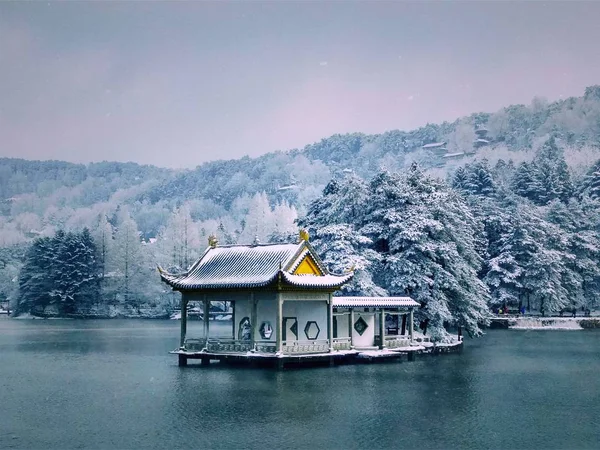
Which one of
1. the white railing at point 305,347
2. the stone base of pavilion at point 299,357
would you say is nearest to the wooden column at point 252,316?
the stone base of pavilion at point 299,357

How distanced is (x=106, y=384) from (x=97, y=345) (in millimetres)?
25172

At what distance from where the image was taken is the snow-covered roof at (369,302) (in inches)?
1783

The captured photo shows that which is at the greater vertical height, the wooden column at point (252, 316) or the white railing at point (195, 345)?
the wooden column at point (252, 316)

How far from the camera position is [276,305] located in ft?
141

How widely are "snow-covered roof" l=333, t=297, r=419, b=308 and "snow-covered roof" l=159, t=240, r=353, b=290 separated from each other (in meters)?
1.87

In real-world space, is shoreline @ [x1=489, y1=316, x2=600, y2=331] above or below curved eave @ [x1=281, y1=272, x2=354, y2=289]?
below

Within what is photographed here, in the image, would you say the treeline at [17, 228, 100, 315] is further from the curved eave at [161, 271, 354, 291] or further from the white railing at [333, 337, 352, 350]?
the white railing at [333, 337, 352, 350]

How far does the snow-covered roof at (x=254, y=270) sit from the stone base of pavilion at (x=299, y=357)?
3770 millimetres

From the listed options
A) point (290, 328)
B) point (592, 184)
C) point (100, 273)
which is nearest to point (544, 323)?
point (592, 184)

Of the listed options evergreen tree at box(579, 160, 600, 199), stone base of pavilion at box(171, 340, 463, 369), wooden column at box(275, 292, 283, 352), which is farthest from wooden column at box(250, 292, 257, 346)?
evergreen tree at box(579, 160, 600, 199)

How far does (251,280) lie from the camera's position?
135 feet

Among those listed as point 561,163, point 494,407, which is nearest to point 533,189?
point 561,163

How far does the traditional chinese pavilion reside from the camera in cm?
4109

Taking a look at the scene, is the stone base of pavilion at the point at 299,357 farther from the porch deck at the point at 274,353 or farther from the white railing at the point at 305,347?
the white railing at the point at 305,347
